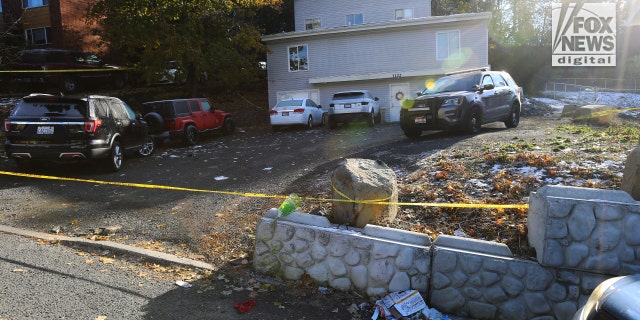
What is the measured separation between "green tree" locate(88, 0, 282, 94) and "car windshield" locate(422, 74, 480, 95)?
14.2 meters

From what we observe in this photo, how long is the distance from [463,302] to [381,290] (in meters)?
0.76

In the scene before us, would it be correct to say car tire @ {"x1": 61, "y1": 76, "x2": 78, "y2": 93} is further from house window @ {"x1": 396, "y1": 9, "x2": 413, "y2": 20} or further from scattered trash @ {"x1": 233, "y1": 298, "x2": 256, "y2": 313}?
scattered trash @ {"x1": 233, "y1": 298, "x2": 256, "y2": 313}

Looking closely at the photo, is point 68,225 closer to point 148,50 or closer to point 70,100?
point 70,100

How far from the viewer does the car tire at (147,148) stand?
13635 mm

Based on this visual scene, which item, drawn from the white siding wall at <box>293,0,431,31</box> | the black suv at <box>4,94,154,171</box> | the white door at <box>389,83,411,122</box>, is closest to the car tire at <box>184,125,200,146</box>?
the black suv at <box>4,94,154,171</box>

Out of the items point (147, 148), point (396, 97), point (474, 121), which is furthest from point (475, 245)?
point (396, 97)

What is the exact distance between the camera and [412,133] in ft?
43.0

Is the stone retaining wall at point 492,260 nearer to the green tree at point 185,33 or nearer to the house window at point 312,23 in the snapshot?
the green tree at point 185,33

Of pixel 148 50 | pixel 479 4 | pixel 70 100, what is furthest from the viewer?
pixel 479 4

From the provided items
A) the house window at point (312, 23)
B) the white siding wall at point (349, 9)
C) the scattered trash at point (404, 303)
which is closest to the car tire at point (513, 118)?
the scattered trash at point (404, 303)

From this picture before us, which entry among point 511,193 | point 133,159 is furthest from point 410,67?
point 511,193

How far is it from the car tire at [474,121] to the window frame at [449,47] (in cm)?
1257

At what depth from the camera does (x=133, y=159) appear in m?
13.4

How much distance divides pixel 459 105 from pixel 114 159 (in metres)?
8.35
